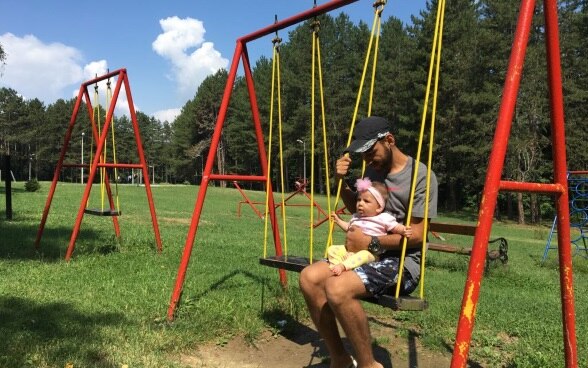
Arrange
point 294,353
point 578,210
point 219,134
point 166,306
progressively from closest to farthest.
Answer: point 294,353 → point 166,306 → point 219,134 → point 578,210

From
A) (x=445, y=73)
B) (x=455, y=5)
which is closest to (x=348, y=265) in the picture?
(x=445, y=73)

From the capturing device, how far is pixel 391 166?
323 cm

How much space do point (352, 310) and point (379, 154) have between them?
97 centimetres

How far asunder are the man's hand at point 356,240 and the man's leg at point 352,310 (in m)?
0.24

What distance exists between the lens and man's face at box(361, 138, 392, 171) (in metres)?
3.09

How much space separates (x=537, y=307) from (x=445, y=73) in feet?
101

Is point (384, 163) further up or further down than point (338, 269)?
further up

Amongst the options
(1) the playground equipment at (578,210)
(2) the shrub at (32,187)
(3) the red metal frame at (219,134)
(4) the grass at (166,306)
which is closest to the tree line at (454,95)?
(1) the playground equipment at (578,210)

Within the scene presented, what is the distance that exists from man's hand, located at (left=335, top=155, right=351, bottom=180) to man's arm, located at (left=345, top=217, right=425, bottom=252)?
15.1 inches

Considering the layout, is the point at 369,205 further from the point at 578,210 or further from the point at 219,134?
the point at 578,210

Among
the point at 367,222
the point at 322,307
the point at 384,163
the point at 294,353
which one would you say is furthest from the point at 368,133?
the point at 294,353

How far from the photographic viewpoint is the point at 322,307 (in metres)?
3.02

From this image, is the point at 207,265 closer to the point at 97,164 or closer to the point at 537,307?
the point at 97,164

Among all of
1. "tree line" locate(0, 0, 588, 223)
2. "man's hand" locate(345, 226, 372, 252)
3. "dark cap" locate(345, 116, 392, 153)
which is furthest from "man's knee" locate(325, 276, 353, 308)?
"tree line" locate(0, 0, 588, 223)
